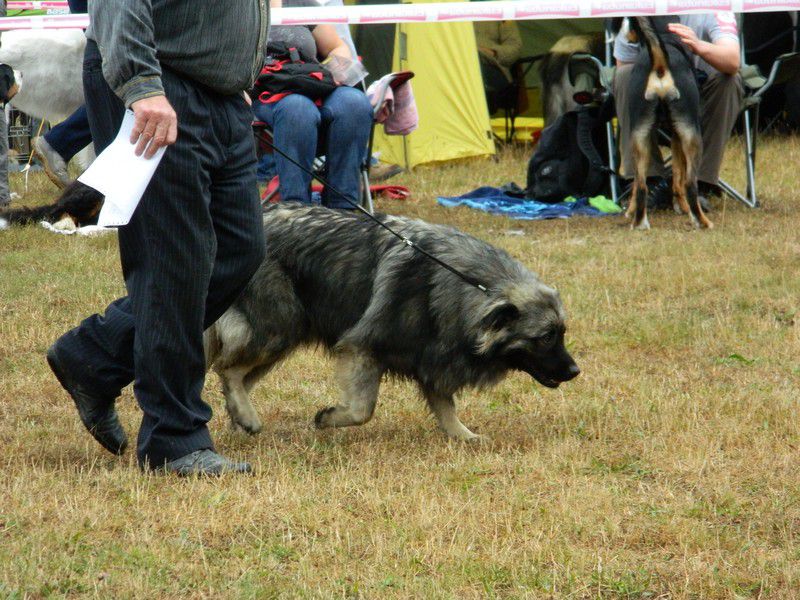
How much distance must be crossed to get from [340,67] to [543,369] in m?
4.13

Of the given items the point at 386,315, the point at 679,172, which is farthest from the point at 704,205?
the point at 386,315

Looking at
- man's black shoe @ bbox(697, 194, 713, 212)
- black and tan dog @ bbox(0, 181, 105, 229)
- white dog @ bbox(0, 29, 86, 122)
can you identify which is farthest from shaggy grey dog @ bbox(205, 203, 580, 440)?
white dog @ bbox(0, 29, 86, 122)

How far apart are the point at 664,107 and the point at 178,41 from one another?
18.1 ft

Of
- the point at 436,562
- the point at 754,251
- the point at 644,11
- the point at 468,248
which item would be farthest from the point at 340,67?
the point at 436,562

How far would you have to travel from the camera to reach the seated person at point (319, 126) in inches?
297

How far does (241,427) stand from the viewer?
462cm

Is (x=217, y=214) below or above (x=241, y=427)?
above

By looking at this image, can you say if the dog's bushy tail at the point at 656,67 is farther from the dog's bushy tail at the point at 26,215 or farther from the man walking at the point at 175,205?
the man walking at the point at 175,205

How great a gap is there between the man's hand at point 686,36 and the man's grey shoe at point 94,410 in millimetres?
5644

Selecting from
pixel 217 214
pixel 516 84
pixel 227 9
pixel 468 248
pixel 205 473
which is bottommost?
pixel 516 84

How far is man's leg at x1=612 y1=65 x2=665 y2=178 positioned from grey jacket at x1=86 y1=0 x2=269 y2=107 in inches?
220

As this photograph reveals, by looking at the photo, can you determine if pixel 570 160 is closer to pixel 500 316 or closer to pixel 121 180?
pixel 500 316

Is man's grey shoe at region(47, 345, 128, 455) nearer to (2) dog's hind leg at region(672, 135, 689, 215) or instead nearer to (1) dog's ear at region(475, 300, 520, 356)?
(1) dog's ear at region(475, 300, 520, 356)

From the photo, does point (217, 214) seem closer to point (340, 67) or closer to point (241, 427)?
point (241, 427)
